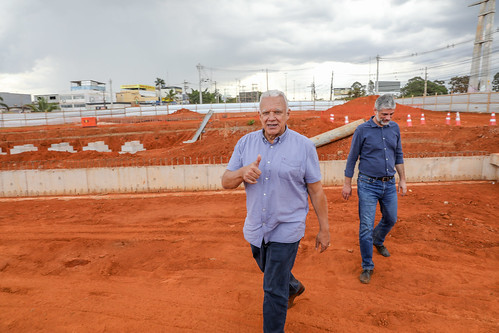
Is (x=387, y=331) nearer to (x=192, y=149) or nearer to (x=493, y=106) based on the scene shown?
(x=192, y=149)

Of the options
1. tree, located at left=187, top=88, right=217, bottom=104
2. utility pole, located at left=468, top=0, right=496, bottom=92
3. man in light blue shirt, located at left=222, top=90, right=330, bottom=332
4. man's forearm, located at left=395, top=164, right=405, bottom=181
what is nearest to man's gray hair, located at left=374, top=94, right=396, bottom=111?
man's forearm, located at left=395, top=164, right=405, bottom=181

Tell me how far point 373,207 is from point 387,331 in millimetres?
1397

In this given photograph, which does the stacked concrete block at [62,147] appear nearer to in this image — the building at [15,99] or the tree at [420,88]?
the tree at [420,88]

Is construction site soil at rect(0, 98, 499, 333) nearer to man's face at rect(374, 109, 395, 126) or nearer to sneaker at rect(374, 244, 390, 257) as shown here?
sneaker at rect(374, 244, 390, 257)

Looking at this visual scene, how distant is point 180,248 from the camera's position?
4.72 meters

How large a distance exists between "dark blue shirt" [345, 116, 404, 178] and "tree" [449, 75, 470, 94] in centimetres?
6664

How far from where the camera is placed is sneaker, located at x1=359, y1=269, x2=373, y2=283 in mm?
3519

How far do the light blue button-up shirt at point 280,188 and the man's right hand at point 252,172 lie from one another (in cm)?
15

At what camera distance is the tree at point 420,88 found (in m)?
59.3

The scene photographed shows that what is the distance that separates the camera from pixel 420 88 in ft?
200

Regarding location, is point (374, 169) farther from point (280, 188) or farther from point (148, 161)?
point (148, 161)

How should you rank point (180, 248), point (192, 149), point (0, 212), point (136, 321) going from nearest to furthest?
1. point (136, 321)
2. point (180, 248)
3. point (0, 212)
4. point (192, 149)

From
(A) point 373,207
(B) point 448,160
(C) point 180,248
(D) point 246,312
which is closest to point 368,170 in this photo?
(A) point 373,207

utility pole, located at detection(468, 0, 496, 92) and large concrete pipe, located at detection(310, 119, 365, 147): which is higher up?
utility pole, located at detection(468, 0, 496, 92)
